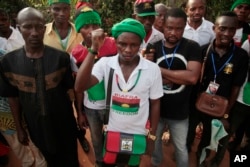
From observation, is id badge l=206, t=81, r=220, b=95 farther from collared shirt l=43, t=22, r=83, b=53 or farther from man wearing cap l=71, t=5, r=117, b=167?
collared shirt l=43, t=22, r=83, b=53

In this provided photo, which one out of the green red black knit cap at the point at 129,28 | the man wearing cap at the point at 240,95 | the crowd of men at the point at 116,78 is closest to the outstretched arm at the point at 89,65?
the crowd of men at the point at 116,78

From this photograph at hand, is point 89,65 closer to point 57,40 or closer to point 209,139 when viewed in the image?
point 57,40

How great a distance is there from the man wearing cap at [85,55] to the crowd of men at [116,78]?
0.04 ft

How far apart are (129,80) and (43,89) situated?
2.73 ft

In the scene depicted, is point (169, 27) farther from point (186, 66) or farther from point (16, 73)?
point (16, 73)

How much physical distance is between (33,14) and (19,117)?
1.10 metres

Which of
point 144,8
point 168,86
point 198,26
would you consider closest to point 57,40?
point 144,8

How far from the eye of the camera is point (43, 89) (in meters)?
2.35

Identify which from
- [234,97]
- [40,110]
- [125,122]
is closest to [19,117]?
[40,110]

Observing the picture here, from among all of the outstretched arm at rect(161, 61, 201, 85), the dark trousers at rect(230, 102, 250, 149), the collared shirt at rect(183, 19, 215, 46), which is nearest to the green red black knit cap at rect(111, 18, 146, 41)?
the outstretched arm at rect(161, 61, 201, 85)

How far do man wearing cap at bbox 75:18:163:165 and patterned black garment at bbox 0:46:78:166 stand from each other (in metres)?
0.40

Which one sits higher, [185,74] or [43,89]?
[185,74]

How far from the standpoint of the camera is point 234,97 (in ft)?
9.04

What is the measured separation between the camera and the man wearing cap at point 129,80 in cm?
209
